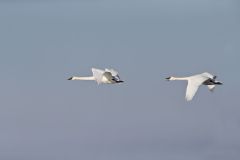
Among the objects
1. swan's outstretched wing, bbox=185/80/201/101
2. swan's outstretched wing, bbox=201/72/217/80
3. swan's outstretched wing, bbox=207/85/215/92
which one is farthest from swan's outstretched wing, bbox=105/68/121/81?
swan's outstretched wing, bbox=185/80/201/101

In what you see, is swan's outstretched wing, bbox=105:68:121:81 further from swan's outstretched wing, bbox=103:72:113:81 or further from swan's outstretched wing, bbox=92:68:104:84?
swan's outstretched wing, bbox=92:68:104:84

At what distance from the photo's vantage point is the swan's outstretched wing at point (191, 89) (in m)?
89.7

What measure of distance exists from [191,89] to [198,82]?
5.62 feet

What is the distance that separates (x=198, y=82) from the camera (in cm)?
9244

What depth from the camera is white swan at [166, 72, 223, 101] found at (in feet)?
297

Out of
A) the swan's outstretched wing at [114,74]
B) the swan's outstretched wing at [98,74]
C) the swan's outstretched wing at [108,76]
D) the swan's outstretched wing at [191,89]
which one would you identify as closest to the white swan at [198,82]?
the swan's outstretched wing at [191,89]

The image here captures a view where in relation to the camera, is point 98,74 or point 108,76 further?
point 108,76

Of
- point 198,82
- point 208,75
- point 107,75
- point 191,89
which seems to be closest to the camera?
point 191,89

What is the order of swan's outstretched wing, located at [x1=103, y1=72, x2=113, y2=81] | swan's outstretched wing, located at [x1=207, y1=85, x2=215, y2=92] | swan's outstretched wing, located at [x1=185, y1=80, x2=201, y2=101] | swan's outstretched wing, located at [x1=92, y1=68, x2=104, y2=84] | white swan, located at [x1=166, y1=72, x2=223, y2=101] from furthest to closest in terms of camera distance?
swan's outstretched wing, located at [x1=207, y1=85, x2=215, y2=92] < swan's outstretched wing, located at [x1=103, y1=72, x2=113, y2=81] < swan's outstretched wing, located at [x1=92, y1=68, x2=104, y2=84] < white swan, located at [x1=166, y1=72, x2=223, y2=101] < swan's outstretched wing, located at [x1=185, y1=80, x2=201, y2=101]

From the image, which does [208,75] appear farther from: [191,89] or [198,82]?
[191,89]

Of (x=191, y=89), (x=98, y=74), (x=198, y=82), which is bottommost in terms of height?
(x=191, y=89)

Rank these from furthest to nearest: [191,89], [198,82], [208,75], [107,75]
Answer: [107,75] < [208,75] < [198,82] < [191,89]

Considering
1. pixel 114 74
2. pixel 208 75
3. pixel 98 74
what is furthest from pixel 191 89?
pixel 114 74

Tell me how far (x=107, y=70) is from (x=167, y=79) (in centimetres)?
772
